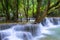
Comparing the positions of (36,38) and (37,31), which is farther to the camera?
(37,31)

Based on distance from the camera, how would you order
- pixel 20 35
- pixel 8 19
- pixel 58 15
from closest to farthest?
pixel 20 35
pixel 8 19
pixel 58 15

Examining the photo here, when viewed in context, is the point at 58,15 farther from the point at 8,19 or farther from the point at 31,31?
the point at 31,31

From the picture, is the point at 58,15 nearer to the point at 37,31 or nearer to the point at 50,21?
the point at 50,21

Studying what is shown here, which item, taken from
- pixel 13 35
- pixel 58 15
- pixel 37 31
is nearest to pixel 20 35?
pixel 13 35

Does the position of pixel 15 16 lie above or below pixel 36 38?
above

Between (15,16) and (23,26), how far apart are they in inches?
118

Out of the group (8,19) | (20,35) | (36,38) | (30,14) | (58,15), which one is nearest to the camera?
(20,35)

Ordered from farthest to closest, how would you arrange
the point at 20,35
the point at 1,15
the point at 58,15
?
1. the point at 58,15
2. the point at 1,15
3. the point at 20,35

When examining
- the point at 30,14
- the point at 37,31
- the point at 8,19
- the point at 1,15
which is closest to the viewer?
the point at 37,31

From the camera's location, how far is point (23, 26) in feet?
29.6

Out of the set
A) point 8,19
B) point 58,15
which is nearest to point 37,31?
point 8,19

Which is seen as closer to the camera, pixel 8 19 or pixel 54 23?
pixel 8 19

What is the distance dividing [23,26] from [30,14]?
8.34m

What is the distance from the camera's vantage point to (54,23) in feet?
49.5
